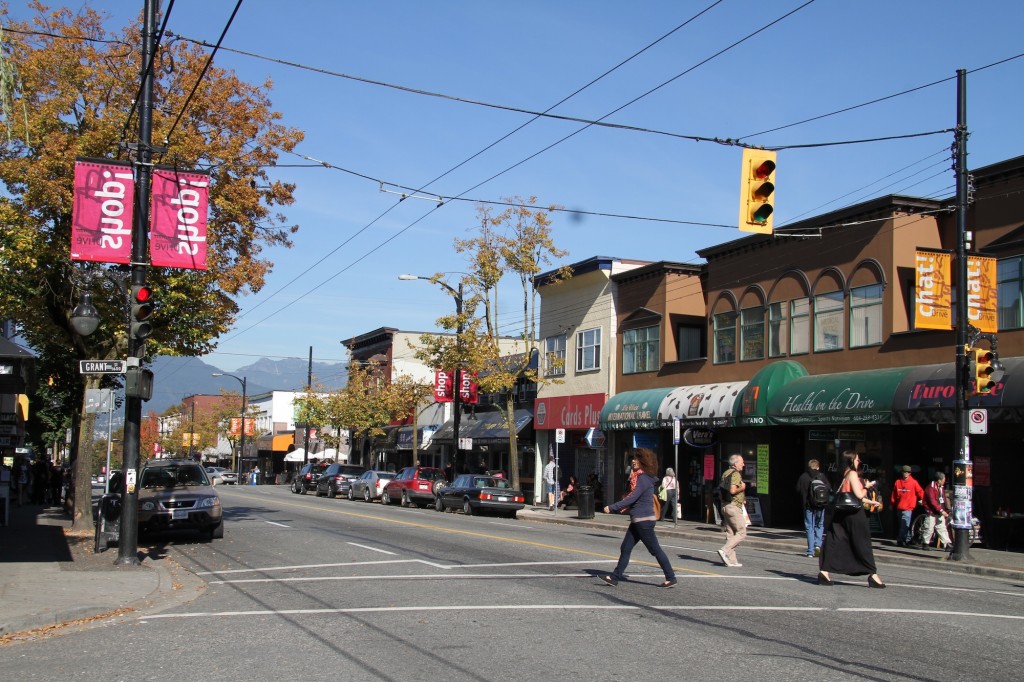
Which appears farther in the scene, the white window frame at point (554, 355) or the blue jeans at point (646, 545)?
the white window frame at point (554, 355)

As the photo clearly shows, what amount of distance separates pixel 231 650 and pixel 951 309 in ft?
58.8

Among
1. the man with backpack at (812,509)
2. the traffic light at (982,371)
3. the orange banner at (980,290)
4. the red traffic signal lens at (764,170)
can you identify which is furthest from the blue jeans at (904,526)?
the red traffic signal lens at (764,170)

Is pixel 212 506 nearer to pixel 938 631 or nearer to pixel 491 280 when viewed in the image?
pixel 938 631

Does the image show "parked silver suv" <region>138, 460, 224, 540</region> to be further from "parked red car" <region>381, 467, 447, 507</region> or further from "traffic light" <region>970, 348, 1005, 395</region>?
"parked red car" <region>381, 467, 447, 507</region>

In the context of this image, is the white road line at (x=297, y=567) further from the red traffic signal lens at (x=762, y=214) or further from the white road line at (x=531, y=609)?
the red traffic signal lens at (x=762, y=214)

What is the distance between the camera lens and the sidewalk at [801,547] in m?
17.6

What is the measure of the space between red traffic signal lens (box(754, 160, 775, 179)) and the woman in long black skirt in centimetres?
419

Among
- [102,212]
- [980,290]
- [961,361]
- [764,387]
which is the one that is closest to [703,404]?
[764,387]

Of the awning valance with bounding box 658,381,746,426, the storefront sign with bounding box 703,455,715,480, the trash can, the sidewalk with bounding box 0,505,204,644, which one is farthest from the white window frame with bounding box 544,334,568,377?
the sidewalk with bounding box 0,505,204,644

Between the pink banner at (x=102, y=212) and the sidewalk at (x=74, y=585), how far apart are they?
4.62 meters

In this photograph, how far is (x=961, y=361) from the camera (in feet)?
62.2

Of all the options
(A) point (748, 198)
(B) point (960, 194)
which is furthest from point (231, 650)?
(B) point (960, 194)

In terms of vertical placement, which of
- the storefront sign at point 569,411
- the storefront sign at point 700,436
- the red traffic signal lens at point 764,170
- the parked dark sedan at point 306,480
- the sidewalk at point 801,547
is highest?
the red traffic signal lens at point 764,170

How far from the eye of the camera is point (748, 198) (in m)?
13.6
